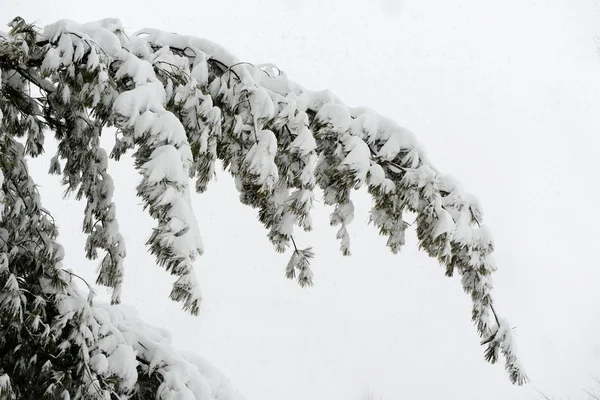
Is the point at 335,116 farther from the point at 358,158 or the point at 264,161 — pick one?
the point at 264,161

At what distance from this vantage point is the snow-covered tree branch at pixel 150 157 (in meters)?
1.88

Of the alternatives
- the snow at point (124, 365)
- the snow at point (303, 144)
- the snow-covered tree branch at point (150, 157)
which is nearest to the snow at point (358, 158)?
the snow-covered tree branch at point (150, 157)

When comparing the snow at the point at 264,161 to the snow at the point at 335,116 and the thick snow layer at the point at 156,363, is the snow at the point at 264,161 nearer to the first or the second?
the snow at the point at 335,116

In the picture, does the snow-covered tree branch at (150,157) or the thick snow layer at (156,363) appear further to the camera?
the thick snow layer at (156,363)

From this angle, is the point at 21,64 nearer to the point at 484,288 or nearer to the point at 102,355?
the point at 102,355

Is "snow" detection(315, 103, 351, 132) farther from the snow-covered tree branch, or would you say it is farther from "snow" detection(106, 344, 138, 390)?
"snow" detection(106, 344, 138, 390)

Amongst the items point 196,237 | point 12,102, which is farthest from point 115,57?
point 196,237

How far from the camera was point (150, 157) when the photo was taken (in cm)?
165

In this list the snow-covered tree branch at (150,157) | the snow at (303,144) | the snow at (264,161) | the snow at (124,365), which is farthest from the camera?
the snow at (124,365)

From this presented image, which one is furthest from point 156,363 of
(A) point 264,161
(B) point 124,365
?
(A) point 264,161

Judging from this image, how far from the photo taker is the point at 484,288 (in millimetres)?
2527

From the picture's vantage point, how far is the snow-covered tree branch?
6.18ft

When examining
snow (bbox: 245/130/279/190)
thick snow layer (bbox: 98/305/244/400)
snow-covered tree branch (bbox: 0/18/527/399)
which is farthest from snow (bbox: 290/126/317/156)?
thick snow layer (bbox: 98/305/244/400)

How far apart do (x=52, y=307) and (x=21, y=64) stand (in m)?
1.03
